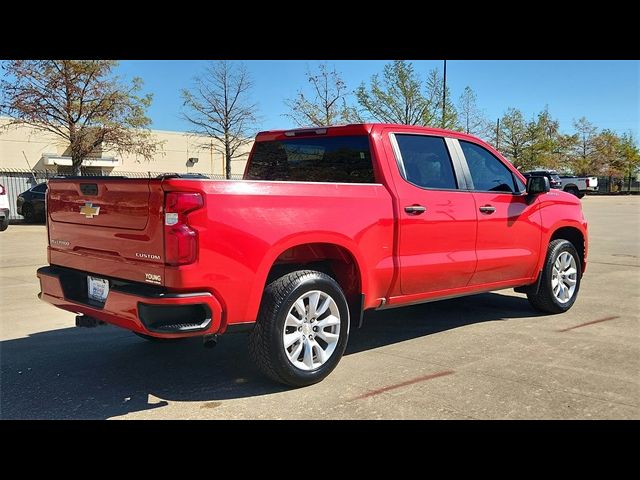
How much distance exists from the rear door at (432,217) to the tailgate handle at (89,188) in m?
2.45

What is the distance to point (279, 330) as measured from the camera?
13.6ft

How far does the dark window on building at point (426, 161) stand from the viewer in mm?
5301

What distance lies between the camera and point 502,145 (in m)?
51.7

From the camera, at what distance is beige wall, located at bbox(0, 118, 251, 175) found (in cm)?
3609

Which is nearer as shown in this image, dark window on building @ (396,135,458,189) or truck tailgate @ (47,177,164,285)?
truck tailgate @ (47,177,164,285)

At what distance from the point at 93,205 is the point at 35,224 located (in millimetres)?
19278

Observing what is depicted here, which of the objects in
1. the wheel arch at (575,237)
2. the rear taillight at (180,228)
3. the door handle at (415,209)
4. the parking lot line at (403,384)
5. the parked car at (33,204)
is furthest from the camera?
the parked car at (33,204)

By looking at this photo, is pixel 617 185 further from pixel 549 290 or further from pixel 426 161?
pixel 426 161

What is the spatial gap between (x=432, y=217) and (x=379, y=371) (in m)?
1.49

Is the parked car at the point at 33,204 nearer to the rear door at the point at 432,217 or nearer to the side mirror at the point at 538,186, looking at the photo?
the rear door at the point at 432,217

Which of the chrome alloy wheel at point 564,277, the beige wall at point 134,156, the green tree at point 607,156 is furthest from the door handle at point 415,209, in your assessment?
the green tree at point 607,156

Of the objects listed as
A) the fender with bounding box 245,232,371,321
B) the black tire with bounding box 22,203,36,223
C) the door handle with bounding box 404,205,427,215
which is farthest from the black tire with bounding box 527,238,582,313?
the black tire with bounding box 22,203,36,223

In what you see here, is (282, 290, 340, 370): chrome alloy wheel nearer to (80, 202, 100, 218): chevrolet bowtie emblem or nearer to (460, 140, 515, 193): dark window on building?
(80, 202, 100, 218): chevrolet bowtie emblem

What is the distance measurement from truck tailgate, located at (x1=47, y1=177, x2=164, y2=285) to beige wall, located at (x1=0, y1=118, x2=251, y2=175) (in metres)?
26.9
